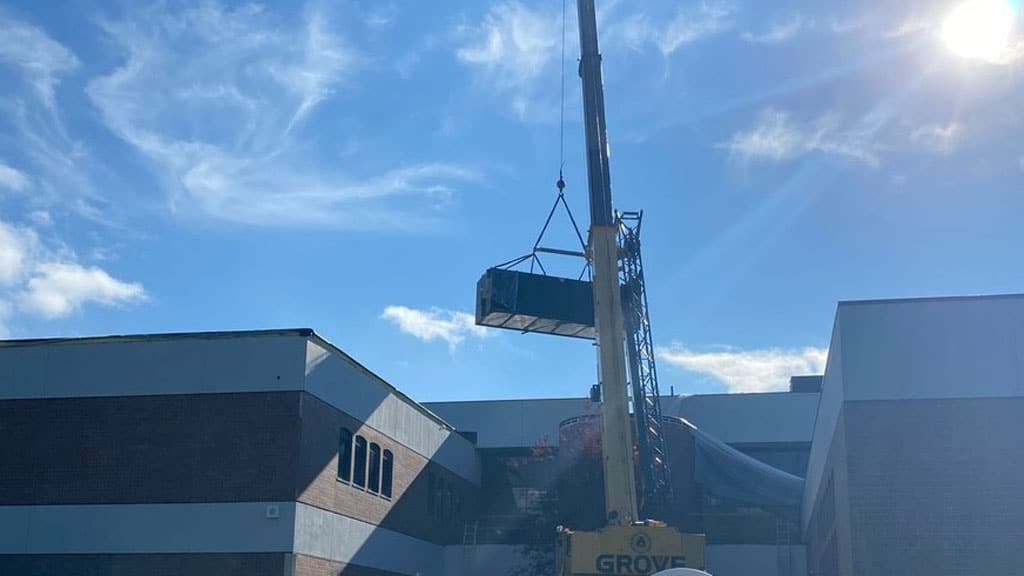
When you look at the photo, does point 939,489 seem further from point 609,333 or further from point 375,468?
point 375,468

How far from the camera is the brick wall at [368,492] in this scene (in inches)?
1027

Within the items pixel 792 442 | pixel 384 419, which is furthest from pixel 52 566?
pixel 792 442

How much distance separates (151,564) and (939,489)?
1620 centimetres

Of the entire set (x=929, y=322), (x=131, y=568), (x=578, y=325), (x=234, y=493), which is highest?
(x=578, y=325)

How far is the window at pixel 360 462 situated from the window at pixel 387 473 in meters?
1.81

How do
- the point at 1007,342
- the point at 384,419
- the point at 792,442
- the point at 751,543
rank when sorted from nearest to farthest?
the point at 1007,342 → the point at 384,419 → the point at 751,543 → the point at 792,442

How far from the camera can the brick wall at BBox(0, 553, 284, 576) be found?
81.7 ft

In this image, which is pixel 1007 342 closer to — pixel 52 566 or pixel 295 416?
pixel 295 416

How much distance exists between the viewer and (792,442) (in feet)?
163

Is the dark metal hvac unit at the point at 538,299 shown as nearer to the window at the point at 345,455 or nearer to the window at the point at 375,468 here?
the window at the point at 345,455

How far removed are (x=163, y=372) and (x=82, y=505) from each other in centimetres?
332

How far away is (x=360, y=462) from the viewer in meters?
30.0

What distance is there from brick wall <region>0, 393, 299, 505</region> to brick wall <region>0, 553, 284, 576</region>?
1194 millimetres

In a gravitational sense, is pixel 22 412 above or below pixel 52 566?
above
